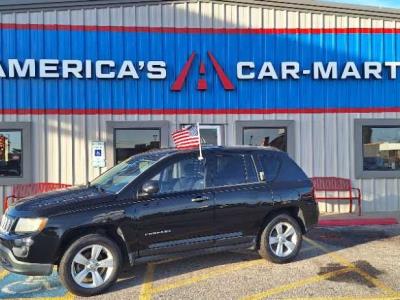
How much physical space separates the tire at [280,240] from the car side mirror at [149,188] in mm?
1882

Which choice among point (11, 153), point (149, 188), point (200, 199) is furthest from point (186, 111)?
point (149, 188)

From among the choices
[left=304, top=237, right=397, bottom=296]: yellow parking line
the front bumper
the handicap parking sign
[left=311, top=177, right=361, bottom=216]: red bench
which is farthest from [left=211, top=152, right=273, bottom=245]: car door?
[left=311, top=177, right=361, bottom=216]: red bench

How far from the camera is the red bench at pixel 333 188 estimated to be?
12.7 m

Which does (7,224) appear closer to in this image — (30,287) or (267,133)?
(30,287)

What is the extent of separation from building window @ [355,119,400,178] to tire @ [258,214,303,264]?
6230mm

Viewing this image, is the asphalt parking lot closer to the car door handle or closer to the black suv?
the black suv

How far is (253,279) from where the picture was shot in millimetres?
6492

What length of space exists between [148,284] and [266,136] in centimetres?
733

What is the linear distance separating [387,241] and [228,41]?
6.41 metres

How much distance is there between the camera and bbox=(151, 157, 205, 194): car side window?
21.3 ft

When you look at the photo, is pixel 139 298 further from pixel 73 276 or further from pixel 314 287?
pixel 314 287

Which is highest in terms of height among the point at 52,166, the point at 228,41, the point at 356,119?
the point at 228,41

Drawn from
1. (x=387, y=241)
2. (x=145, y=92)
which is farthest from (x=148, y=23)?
(x=387, y=241)

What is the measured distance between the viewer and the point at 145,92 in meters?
12.4
